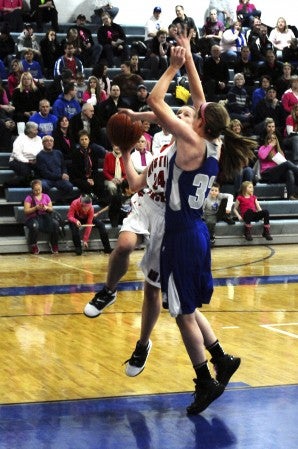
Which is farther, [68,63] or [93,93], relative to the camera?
[68,63]

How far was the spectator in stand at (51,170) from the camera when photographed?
15.7 metres

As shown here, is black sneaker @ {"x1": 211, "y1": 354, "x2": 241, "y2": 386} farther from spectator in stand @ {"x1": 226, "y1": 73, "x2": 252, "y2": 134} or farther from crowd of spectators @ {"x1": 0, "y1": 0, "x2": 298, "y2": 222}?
spectator in stand @ {"x1": 226, "y1": 73, "x2": 252, "y2": 134}

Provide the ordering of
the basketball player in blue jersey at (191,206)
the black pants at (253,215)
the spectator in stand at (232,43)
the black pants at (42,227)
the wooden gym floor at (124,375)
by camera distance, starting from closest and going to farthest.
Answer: the wooden gym floor at (124,375) < the basketball player in blue jersey at (191,206) < the black pants at (42,227) < the black pants at (253,215) < the spectator in stand at (232,43)

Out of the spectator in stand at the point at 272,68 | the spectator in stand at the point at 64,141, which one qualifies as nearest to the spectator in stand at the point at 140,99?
the spectator in stand at the point at 64,141

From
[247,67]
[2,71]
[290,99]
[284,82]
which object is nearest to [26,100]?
[2,71]

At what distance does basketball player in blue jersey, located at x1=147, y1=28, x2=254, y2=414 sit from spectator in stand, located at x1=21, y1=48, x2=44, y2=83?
472 inches

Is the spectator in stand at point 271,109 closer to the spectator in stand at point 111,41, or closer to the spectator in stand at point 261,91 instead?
the spectator in stand at point 261,91

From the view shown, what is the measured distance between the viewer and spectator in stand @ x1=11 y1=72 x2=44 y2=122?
55.4 ft

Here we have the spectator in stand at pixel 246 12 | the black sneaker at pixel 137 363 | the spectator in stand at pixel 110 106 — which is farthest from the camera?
the spectator in stand at pixel 246 12

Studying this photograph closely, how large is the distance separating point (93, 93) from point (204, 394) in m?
12.2

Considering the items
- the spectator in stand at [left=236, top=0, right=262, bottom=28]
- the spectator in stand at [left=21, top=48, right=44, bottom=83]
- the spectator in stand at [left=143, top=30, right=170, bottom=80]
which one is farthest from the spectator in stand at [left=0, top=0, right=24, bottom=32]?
the spectator in stand at [left=236, top=0, right=262, bottom=28]

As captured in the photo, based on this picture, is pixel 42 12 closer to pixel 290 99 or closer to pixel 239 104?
pixel 239 104

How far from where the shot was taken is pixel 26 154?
15.9m

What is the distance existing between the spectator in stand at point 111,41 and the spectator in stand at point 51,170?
14.1 feet
